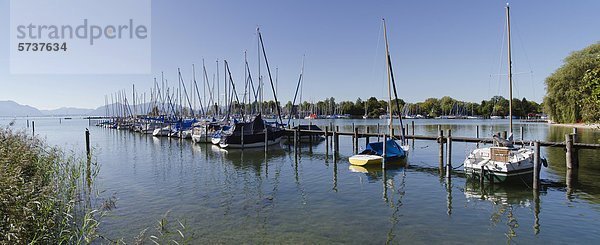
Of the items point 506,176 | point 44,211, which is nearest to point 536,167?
point 506,176

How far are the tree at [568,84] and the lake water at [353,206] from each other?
32.5 meters

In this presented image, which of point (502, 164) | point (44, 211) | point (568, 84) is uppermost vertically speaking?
point (568, 84)

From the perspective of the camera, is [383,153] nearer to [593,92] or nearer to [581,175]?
[581,175]

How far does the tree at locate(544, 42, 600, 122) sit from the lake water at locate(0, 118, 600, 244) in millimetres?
32481

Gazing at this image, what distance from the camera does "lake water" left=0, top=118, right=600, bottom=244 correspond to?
9945mm

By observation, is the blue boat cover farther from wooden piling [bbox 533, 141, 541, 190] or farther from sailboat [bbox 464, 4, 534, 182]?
wooden piling [bbox 533, 141, 541, 190]

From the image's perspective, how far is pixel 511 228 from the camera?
10.3 m

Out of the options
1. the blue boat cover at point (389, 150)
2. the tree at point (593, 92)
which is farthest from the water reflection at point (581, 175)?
the blue boat cover at point (389, 150)

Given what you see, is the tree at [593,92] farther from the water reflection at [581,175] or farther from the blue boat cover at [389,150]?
the blue boat cover at [389,150]

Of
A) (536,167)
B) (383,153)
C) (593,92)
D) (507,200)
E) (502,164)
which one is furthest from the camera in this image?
(383,153)

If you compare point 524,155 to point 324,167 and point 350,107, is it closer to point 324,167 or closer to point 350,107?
point 324,167

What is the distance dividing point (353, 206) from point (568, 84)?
176 feet

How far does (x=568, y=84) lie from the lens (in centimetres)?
4778

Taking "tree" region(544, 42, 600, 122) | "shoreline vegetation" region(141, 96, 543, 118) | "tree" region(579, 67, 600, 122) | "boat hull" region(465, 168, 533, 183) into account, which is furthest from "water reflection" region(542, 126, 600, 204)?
"shoreline vegetation" region(141, 96, 543, 118)
